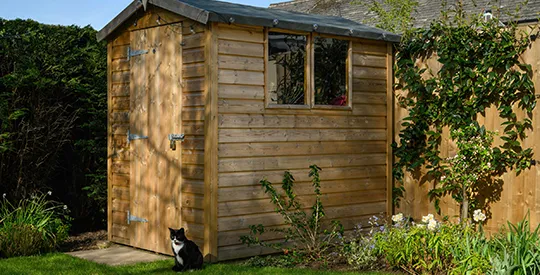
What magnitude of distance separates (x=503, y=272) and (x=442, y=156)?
9.13 feet

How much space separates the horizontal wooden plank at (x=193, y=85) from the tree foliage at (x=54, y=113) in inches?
76.3

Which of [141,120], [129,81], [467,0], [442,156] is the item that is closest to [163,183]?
[141,120]

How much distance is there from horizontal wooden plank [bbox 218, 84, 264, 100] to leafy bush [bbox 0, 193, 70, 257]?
7.25 feet

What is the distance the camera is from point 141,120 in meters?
7.12

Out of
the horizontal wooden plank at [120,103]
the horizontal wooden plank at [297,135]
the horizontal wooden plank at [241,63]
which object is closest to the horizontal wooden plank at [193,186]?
the horizontal wooden plank at [297,135]

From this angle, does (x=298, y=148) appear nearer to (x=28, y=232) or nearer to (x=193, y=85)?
(x=193, y=85)

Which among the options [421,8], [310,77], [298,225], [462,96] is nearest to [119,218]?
[298,225]

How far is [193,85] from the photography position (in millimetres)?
→ 6453

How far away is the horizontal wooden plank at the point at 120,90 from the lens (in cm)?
741

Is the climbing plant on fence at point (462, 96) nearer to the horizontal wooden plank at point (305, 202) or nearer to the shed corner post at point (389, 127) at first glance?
the shed corner post at point (389, 127)

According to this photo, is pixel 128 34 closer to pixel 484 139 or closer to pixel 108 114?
pixel 108 114

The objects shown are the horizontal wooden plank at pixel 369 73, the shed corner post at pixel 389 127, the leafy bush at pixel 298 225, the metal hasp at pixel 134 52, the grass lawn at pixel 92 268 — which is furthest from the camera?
the shed corner post at pixel 389 127

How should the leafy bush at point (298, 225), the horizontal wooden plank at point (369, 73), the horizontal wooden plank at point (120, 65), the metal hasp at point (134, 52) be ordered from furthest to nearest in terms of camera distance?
the horizontal wooden plank at point (369, 73)
the horizontal wooden plank at point (120, 65)
the metal hasp at point (134, 52)
the leafy bush at point (298, 225)

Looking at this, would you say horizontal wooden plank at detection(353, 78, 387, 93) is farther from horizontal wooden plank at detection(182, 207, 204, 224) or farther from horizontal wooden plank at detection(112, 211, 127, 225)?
horizontal wooden plank at detection(112, 211, 127, 225)
